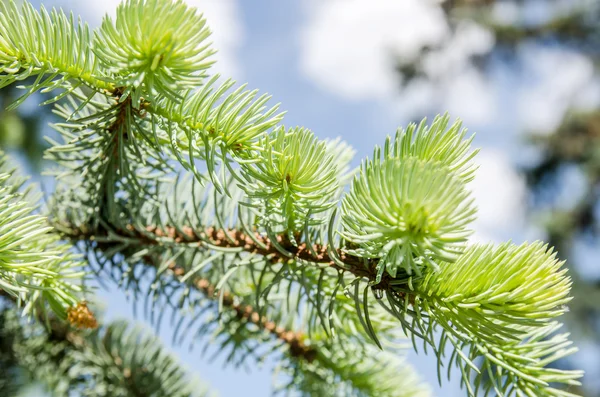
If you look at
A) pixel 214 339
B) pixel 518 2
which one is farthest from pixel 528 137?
pixel 214 339

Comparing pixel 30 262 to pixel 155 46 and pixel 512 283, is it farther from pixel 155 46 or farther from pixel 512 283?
pixel 512 283

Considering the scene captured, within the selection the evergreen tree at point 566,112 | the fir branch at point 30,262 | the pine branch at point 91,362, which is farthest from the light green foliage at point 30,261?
the evergreen tree at point 566,112

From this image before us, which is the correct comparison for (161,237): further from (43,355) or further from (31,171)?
(31,171)

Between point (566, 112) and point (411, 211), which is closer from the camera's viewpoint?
point (411, 211)

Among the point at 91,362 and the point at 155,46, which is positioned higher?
the point at 155,46

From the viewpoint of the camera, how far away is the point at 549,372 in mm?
344

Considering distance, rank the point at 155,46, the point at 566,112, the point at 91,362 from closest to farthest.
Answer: the point at 155,46 < the point at 91,362 < the point at 566,112

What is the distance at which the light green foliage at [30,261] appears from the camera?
0.29 m

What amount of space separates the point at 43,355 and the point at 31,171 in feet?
1.96

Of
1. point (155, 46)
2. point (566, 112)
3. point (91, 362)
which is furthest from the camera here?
point (566, 112)

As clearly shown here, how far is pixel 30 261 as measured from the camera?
32 centimetres

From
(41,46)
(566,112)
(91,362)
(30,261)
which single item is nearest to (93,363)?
(91,362)

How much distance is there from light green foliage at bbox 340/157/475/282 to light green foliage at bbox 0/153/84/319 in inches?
6.5

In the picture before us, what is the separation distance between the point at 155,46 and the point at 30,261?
16 centimetres
